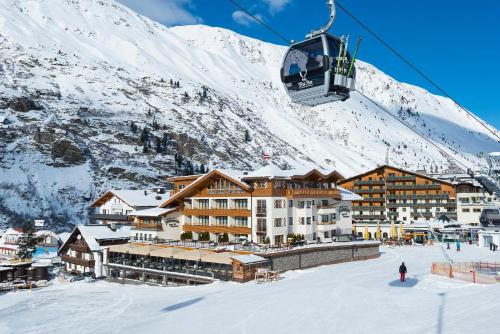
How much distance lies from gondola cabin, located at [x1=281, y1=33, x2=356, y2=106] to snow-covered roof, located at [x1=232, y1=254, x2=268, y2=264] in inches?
796

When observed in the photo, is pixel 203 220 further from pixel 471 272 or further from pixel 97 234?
pixel 471 272

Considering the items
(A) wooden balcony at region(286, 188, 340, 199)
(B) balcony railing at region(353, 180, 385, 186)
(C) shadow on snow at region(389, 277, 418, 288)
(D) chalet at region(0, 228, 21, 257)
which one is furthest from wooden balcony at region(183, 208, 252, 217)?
(B) balcony railing at region(353, 180, 385, 186)

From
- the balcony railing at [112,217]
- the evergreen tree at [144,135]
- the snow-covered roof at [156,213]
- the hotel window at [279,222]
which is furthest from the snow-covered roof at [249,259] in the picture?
the evergreen tree at [144,135]

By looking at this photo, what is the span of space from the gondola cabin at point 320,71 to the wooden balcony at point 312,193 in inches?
1110

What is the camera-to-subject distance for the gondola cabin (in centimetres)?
1856

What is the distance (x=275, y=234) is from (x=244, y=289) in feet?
46.9

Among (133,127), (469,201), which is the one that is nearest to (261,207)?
(469,201)

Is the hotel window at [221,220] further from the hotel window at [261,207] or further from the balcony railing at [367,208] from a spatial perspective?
the balcony railing at [367,208]

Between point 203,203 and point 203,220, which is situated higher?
point 203,203

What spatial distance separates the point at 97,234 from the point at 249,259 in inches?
1002

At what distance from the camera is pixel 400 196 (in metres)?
90.3

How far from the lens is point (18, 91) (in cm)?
15862

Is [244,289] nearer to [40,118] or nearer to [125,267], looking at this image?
[125,267]

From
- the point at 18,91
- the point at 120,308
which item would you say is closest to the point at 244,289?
the point at 120,308
